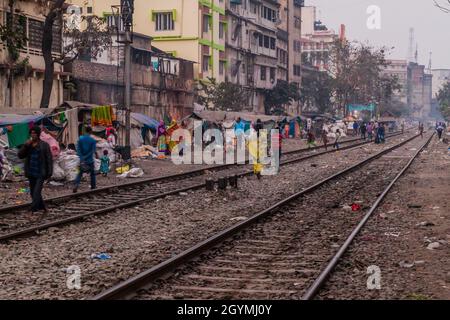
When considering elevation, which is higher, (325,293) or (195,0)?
(195,0)

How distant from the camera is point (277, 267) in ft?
32.9

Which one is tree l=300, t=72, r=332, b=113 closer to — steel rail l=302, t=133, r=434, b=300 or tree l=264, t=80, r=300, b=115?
tree l=264, t=80, r=300, b=115

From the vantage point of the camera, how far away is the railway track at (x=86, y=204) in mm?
13648

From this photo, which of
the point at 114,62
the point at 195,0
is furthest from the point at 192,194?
the point at 195,0

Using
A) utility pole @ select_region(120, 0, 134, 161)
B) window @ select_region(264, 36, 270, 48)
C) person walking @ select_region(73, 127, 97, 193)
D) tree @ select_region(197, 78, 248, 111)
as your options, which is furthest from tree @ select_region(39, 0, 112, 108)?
window @ select_region(264, 36, 270, 48)

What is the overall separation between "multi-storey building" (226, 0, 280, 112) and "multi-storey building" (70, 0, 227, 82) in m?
5.50

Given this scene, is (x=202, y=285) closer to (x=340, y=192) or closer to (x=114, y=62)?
(x=340, y=192)

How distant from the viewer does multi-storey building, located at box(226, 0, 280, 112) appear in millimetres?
69625

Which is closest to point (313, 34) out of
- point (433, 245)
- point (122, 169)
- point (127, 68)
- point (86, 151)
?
point (127, 68)

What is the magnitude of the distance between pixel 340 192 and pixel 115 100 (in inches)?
949

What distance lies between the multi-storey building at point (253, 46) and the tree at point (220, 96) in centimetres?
950

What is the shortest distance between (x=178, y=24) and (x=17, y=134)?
125 ft

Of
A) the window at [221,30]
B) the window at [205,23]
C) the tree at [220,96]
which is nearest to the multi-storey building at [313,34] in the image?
the window at [221,30]

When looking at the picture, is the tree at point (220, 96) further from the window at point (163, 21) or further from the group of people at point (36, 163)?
the group of people at point (36, 163)
